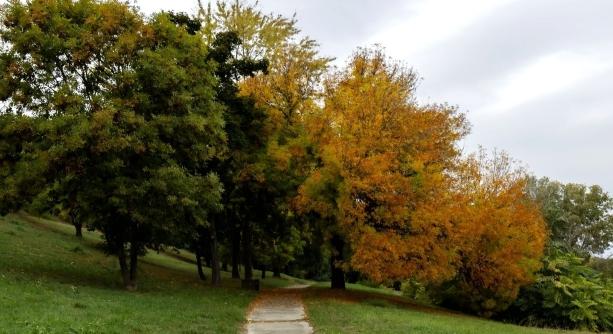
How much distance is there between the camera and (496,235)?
29.9 metres

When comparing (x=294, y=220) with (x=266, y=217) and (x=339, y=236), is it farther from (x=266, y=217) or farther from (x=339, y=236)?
(x=339, y=236)

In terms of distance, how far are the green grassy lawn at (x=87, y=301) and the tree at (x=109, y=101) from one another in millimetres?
2784

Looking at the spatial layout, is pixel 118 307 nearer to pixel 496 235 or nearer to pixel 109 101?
pixel 109 101

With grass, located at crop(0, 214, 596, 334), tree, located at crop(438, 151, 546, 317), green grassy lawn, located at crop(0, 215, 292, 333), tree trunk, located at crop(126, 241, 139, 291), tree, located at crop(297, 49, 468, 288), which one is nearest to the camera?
green grassy lawn, located at crop(0, 215, 292, 333)

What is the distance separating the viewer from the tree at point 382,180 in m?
25.7

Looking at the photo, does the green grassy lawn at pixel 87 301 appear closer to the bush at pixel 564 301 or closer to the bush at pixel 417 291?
the bush at pixel 417 291

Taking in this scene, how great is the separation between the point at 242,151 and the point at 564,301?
21.0m

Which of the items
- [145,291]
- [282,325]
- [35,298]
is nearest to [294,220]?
[145,291]

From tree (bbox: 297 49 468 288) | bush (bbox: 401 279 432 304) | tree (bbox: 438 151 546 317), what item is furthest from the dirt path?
bush (bbox: 401 279 432 304)

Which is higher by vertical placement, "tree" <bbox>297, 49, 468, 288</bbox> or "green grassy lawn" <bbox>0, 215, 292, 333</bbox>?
"tree" <bbox>297, 49, 468, 288</bbox>

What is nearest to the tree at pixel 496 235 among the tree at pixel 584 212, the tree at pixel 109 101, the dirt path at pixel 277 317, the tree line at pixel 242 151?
the tree line at pixel 242 151

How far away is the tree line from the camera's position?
21.1 meters

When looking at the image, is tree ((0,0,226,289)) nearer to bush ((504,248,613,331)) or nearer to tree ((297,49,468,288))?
tree ((297,49,468,288))

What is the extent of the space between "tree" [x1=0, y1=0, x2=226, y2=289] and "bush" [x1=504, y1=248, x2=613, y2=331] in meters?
21.6
